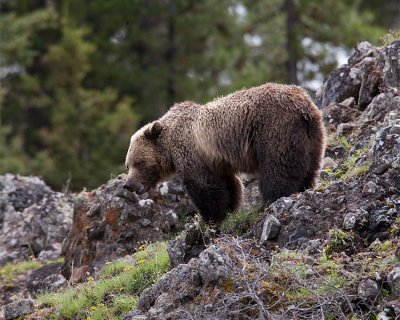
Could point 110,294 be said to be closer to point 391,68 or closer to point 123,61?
point 391,68

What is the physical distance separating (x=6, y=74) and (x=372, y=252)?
23.1 meters

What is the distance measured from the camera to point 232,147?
963cm

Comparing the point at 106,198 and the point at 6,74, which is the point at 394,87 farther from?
the point at 6,74

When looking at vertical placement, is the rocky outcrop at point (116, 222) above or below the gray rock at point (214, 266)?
below

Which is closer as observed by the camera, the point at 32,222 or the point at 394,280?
the point at 394,280

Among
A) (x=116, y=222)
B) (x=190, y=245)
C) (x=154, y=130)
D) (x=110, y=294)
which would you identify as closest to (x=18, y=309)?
(x=110, y=294)

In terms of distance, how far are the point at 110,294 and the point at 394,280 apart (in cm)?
336

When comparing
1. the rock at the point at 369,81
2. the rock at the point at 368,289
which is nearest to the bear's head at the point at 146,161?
the rock at the point at 369,81

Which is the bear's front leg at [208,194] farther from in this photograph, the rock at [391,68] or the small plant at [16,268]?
the small plant at [16,268]

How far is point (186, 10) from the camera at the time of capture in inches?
1111

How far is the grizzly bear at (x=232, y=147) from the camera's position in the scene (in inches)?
359

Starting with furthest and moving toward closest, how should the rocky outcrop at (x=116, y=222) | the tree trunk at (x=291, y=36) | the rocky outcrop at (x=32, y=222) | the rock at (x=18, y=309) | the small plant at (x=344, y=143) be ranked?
the tree trunk at (x=291, y=36) → the rocky outcrop at (x=32, y=222) → the rocky outcrop at (x=116, y=222) → the small plant at (x=344, y=143) → the rock at (x=18, y=309)

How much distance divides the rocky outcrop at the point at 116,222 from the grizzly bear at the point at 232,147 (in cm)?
77

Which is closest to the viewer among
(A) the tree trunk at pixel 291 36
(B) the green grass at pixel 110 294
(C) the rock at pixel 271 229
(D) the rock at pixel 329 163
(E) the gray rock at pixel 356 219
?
(E) the gray rock at pixel 356 219
